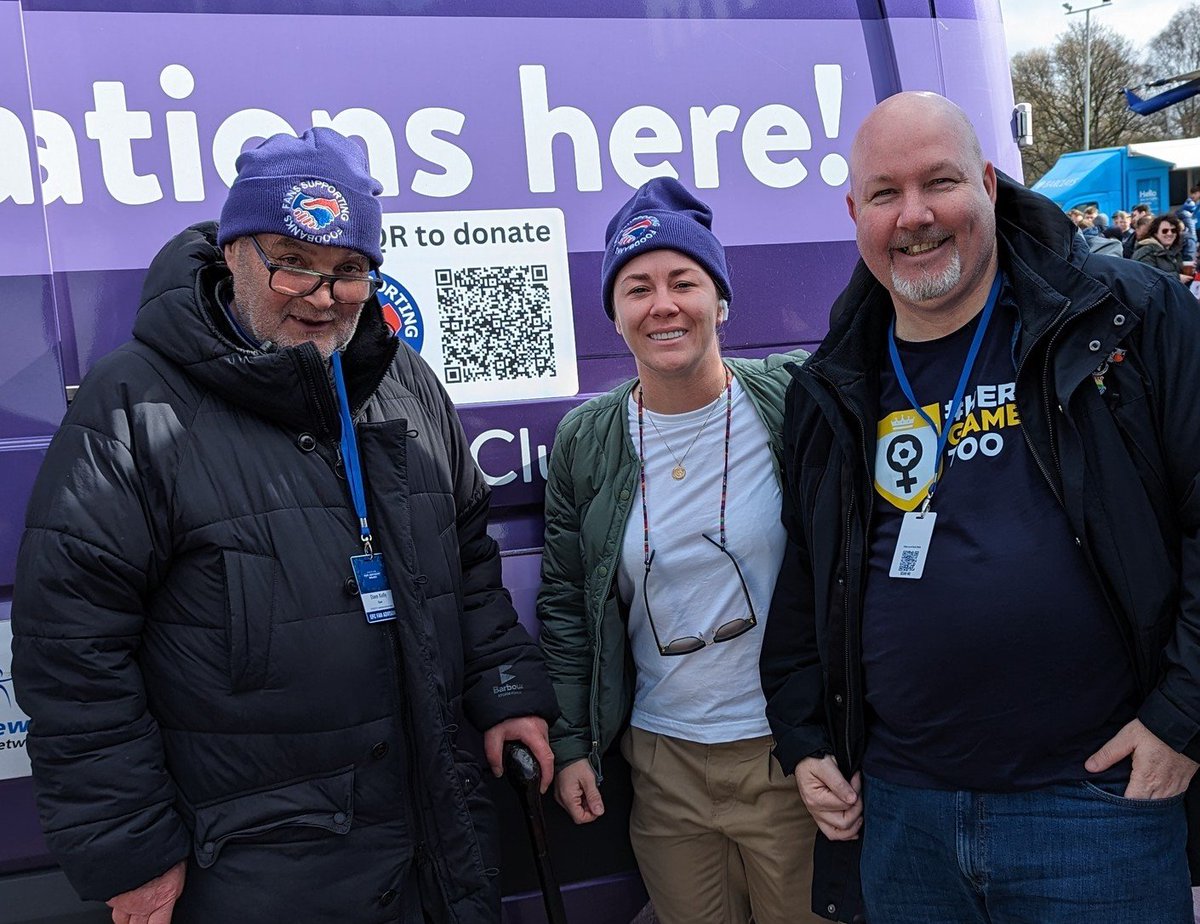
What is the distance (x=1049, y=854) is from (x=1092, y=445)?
63cm

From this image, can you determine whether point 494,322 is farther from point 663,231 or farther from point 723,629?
point 723,629

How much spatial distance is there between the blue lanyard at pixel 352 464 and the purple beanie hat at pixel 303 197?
0.83ft

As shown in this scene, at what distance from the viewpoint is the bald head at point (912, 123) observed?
1.66 meters

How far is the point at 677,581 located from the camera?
6.29 feet

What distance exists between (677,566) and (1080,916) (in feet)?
2.80

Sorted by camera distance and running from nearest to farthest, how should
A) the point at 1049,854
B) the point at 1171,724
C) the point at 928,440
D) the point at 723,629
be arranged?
the point at 1171,724 → the point at 1049,854 → the point at 928,440 → the point at 723,629

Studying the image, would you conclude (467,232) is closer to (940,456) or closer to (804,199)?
(804,199)

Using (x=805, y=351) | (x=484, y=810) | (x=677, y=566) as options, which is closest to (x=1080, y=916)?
(x=677, y=566)

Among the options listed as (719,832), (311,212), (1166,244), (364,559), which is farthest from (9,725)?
(1166,244)

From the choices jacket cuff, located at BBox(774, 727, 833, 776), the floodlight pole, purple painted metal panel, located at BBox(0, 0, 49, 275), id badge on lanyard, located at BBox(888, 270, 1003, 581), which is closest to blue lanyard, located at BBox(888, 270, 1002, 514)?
id badge on lanyard, located at BBox(888, 270, 1003, 581)

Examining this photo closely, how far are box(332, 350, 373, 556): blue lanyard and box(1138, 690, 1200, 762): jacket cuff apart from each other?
3.94 feet

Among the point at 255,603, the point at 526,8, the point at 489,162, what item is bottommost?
the point at 255,603

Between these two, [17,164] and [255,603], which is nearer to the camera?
[255,603]

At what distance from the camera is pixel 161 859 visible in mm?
1461
